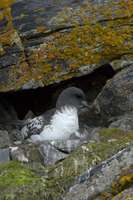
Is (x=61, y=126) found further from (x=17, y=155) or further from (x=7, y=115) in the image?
(x=7, y=115)

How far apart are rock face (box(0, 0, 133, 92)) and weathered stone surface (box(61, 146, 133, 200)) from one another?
430cm

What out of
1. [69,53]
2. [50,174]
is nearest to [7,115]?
[69,53]

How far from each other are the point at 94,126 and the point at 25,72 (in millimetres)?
2116

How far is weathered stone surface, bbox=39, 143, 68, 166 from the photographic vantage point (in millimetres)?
4691

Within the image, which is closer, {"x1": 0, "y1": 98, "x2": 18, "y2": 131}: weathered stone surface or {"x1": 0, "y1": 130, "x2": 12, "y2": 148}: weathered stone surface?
{"x1": 0, "y1": 130, "x2": 12, "y2": 148}: weathered stone surface

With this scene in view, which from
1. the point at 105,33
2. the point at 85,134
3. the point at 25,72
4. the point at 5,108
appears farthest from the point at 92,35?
the point at 5,108

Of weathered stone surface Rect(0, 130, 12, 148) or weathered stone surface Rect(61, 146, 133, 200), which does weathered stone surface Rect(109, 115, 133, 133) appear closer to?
weathered stone surface Rect(0, 130, 12, 148)

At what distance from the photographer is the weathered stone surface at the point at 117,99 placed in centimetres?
640

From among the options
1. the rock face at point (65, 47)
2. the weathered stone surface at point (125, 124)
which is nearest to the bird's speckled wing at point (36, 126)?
the rock face at point (65, 47)

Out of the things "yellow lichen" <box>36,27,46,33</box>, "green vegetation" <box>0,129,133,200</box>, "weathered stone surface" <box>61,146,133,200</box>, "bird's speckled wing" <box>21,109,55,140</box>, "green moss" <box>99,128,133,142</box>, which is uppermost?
"yellow lichen" <box>36,27,46,33</box>

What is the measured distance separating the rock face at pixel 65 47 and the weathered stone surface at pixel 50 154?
2535 millimetres

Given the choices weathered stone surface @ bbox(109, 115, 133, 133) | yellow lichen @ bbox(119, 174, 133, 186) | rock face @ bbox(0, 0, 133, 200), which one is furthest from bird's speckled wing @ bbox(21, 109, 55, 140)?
yellow lichen @ bbox(119, 174, 133, 186)

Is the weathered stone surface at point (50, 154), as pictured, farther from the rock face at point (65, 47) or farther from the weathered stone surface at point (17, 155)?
the rock face at point (65, 47)

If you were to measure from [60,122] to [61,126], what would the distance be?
122mm
